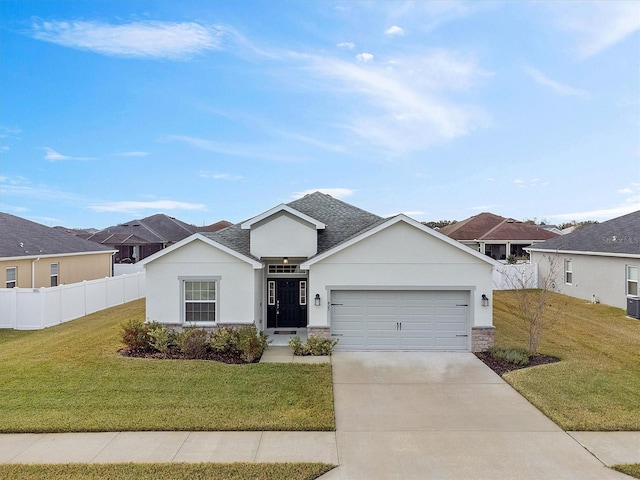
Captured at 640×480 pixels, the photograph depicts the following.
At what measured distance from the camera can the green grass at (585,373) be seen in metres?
6.95

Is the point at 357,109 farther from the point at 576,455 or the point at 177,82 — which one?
the point at 576,455

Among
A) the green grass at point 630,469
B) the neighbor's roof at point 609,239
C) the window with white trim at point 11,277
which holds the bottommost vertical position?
the green grass at point 630,469

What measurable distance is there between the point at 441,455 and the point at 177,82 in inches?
721

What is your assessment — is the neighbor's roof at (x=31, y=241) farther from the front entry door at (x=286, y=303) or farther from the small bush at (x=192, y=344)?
the front entry door at (x=286, y=303)

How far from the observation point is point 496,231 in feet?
104

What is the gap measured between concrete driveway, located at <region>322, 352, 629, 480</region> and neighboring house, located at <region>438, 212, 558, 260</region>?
24.0 meters

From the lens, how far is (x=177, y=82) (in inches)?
690

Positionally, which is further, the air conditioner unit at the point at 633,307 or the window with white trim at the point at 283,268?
the air conditioner unit at the point at 633,307

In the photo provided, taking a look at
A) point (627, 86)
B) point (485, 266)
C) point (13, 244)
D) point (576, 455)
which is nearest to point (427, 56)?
point (627, 86)

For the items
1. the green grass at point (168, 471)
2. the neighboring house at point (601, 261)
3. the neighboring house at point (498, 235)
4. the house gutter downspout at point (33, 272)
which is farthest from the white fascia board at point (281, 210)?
the neighboring house at point (498, 235)

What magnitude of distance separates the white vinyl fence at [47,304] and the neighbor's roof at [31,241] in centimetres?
299

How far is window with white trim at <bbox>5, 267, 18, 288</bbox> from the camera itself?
16516 millimetres

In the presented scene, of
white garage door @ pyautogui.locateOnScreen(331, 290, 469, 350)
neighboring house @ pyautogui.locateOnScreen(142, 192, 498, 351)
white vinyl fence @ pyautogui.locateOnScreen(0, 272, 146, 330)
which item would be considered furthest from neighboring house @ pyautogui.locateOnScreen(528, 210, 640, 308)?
white vinyl fence @ pyautogui.locateOnScreen(0, 272, 146, 330)

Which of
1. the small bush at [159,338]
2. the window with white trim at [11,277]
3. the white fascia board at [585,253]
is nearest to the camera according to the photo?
the small bush at [159,338]
